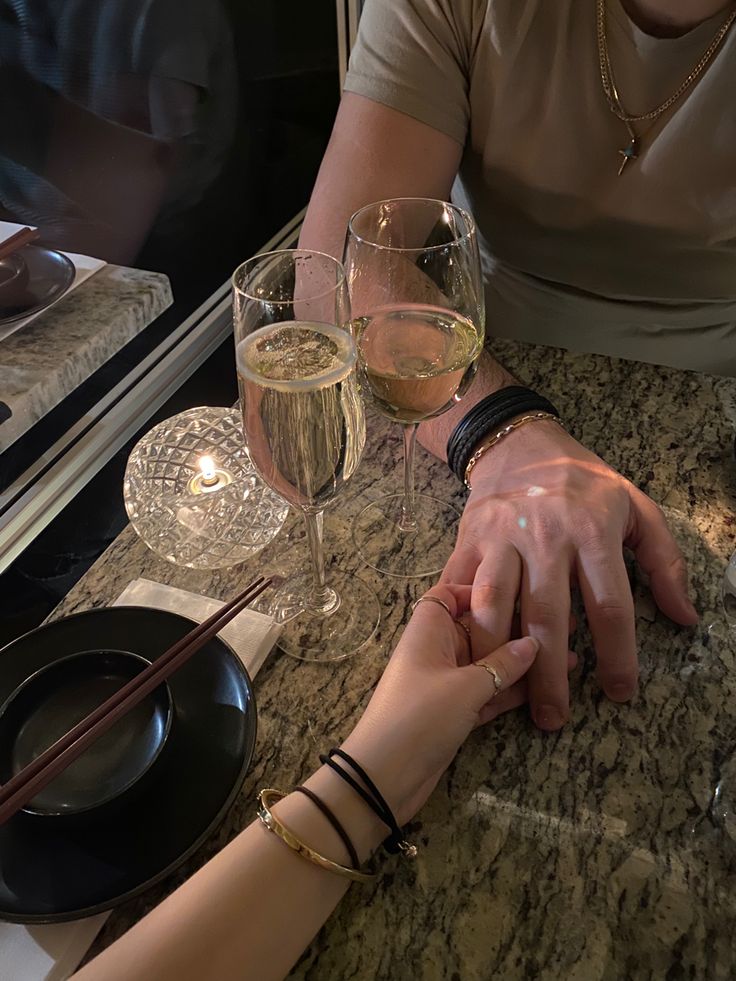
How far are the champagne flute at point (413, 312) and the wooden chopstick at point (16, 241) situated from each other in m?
0.60

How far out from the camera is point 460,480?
0.81m

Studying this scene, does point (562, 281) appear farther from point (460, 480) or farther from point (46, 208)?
point (46, 208)

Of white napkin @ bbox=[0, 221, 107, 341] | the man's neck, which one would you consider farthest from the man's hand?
white napkin @ bbox=[0, 221, 107, 341]

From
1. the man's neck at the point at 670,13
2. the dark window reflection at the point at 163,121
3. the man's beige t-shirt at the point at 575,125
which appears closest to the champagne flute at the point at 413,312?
the man's beige t-shirt at the point at 575,125

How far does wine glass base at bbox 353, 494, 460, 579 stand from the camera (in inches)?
28.3

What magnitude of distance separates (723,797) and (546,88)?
0.89 m

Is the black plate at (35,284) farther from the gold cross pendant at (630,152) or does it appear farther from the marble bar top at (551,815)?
the gold cross pendant at (630,152)

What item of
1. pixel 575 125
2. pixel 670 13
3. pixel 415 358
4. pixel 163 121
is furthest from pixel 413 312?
pixel 163 121

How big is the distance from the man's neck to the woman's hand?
840 mm

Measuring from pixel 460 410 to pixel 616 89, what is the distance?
51cm

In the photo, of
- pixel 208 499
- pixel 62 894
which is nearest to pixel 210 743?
pixel 62 894

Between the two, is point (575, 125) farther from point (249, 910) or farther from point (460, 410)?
point (249, 910)

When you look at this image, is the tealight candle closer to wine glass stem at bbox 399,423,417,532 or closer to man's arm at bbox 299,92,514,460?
wine glass stem at bbox 399,423,417,532

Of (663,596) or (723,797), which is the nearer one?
(723,797)
